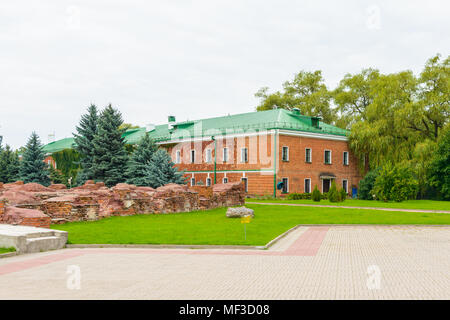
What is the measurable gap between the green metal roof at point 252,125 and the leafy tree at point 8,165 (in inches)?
698

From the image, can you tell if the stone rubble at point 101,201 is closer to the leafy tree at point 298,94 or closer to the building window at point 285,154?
the building window at point 285,154

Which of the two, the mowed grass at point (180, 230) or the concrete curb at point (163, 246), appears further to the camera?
the mowed grass at point (180, 230)

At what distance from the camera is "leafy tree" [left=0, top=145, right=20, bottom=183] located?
48.8 metres

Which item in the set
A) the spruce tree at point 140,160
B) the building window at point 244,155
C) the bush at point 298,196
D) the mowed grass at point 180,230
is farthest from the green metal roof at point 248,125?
the mowed grass at point 180,230

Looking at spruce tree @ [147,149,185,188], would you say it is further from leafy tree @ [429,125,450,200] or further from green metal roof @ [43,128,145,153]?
green metal roof @ [43,128,145,153]

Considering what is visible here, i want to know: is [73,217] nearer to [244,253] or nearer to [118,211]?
[118,211]

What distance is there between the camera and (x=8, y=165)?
4903cm

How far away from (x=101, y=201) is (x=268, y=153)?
26.1m

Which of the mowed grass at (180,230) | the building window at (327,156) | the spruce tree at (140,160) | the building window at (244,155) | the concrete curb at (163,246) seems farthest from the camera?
the building window at (327,156)

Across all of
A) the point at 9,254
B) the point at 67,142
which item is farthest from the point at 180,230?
the point at 67,142

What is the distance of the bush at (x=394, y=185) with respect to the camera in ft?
129

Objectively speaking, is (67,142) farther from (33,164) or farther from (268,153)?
(268,153)

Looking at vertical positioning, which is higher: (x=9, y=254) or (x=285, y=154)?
(x=285, y=154)
